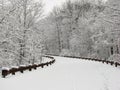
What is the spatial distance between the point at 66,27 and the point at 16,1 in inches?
2431

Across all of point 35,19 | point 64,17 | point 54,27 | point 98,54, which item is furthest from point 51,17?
point 35,19

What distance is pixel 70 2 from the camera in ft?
292

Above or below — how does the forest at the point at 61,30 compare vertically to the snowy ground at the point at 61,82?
above

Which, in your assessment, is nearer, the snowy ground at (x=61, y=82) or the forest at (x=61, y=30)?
the snowy ground at (x=61, y=82)

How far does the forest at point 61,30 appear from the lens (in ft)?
88.7

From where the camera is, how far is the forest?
27.0 meters

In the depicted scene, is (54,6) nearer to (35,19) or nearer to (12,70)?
(35,19)

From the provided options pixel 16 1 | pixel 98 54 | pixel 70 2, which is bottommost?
pixel 98 54

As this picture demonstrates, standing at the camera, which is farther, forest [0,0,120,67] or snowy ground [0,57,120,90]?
forest [0,0,120,67]

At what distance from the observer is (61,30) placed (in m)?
93.9

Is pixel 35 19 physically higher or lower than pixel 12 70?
higher

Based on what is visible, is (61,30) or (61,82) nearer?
(61,82)

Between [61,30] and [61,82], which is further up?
[61,30]

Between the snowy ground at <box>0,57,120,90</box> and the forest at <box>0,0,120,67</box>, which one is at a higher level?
the forest at <box>0,0,120,67</box>
